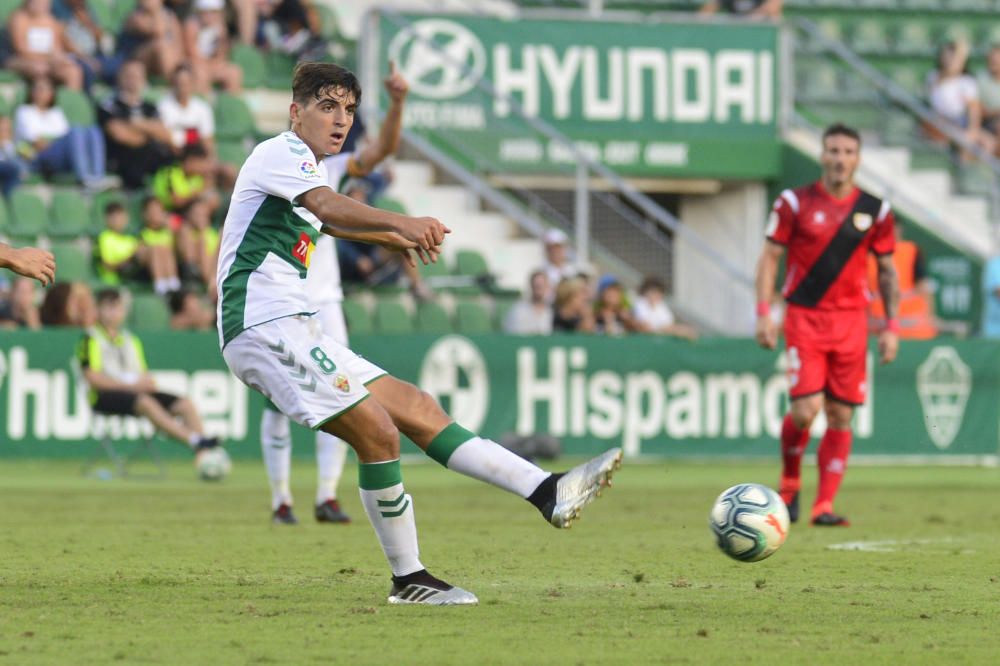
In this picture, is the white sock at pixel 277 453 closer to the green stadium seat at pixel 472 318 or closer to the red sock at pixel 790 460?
the red sock at pixel 790 460

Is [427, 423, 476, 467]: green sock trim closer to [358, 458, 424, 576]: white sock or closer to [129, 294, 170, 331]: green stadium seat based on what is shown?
[358, 458, 424, 576]: white sock

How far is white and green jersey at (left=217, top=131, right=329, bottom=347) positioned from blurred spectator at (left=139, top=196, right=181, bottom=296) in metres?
12.1

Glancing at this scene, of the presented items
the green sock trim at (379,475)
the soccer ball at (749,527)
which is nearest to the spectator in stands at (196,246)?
the soccer ball at (749,527)

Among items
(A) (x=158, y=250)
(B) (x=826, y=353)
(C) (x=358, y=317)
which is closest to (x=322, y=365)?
(B) (x=826, y=353)

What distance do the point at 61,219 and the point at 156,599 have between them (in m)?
13.3

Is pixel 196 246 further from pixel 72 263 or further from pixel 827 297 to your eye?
pixel 827 297

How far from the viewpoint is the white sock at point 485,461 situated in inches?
284

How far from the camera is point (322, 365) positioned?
7.10m

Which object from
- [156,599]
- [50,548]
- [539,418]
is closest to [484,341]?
[539,418]

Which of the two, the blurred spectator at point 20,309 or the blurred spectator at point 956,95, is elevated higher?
the blurred spectator at point 956,95

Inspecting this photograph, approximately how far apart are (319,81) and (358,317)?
41.4ft

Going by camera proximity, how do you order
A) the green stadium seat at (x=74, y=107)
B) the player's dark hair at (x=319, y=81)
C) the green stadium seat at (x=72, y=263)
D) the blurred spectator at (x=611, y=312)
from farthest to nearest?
1. the green stadium seat at (x=74, y=107)
2. the blurred spectator at (x=611, y=312)
3. the green stadium seat at (x=72, y=263)
4. the player's dark hair at (x=319, y=81)

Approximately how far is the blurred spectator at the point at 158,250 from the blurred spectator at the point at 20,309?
63.4 inches

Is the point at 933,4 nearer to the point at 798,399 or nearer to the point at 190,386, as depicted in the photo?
the point at 190,386
